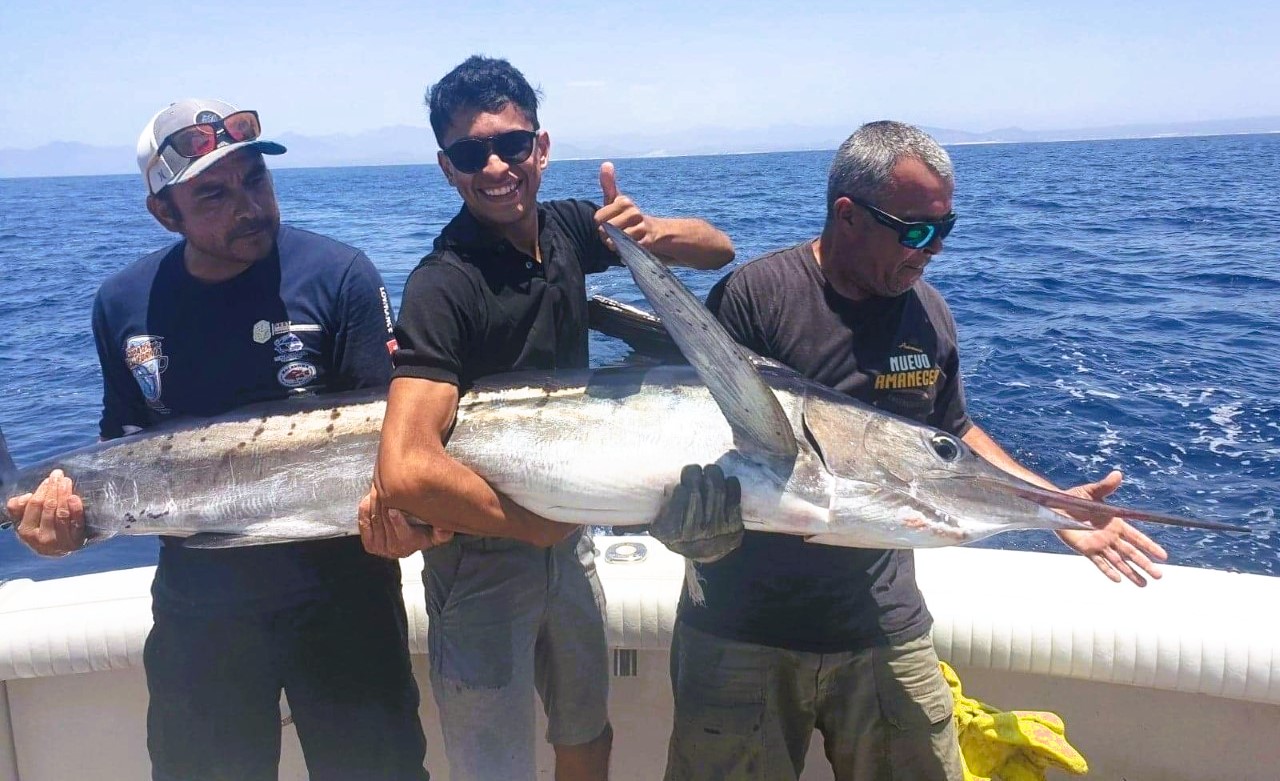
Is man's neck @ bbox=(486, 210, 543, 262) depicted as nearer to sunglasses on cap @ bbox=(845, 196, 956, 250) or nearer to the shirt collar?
the shirt collar

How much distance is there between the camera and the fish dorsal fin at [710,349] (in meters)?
1.93

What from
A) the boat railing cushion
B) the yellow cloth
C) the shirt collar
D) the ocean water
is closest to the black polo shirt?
the shirt collar

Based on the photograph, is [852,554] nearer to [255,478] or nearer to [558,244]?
[558,244]

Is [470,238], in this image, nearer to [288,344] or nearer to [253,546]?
[288,344]

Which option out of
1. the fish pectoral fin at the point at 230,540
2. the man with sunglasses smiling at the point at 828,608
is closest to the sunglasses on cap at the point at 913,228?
the man with sunglasses smiling at the point at 828,608

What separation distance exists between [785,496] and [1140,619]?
143cm

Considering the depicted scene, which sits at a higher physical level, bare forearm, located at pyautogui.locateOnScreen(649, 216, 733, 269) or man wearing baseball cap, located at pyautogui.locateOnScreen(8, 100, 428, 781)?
bare forearm, located at pyautogui.locateOnScreen(649, 216, 733, 269)

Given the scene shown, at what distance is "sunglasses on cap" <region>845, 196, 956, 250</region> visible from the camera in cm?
226

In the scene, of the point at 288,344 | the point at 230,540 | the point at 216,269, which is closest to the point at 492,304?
the point at 288,344

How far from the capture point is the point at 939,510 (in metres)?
2.17

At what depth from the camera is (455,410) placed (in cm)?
217

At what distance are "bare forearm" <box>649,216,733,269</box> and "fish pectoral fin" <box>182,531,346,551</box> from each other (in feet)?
3.88

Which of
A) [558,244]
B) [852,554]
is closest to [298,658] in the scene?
[558,244]

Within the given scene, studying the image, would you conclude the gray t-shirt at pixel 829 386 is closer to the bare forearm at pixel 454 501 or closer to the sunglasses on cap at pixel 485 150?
the bare forearm at pixel 454 501
